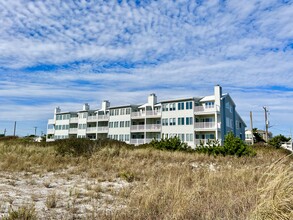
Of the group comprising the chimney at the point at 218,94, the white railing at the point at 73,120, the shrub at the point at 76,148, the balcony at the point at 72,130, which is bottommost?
the shrub at the point at 76,148

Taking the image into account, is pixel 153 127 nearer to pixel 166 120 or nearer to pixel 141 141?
pixel 166 120

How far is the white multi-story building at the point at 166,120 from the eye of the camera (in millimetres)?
43562

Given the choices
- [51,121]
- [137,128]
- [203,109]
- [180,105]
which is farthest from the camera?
[51,121]

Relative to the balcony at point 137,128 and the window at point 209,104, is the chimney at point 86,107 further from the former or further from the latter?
the window at point 209,104

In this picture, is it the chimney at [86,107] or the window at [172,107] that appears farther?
the chimney at [86,107]

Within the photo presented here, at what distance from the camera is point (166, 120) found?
160 ft

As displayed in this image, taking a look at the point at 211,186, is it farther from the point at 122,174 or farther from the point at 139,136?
the point at 139,136

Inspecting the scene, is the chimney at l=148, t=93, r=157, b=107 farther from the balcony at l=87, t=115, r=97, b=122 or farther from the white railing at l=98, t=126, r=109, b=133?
the balcony at l=87, t=115, r=97, b=122

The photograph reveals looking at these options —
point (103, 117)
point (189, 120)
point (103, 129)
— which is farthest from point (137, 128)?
point (189, 120)

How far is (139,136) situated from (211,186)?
1878 inches

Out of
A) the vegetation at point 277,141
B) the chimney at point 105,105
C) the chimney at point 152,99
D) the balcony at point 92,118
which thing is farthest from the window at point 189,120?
the balcony at point 92,118

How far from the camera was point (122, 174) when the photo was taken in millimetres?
9445

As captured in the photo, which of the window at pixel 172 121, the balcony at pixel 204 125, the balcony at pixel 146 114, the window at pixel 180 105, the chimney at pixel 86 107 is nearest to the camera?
the balcony at pixel 204 125

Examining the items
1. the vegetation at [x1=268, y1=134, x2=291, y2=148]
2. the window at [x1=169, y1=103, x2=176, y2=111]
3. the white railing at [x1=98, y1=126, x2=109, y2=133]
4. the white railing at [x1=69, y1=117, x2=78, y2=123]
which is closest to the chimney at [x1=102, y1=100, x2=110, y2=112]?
the white railing at [x1=98, y1=126, x2=109, y2=133]
